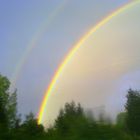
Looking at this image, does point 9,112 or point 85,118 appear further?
point 9,112

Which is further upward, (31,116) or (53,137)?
(31,116)

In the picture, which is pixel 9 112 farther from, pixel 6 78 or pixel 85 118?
pixel 85 118

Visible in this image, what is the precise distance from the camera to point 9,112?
203 ft

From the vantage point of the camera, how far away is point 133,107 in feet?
146

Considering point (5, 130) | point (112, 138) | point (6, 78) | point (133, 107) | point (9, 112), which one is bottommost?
point (112, 138)

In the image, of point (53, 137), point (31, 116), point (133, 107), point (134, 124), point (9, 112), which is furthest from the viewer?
point (9, 112)

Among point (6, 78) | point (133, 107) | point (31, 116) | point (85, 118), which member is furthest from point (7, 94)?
point (85, 118)

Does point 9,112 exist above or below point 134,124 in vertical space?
above

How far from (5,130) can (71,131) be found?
258cm

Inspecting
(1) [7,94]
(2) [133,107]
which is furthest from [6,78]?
(2) [133,107]

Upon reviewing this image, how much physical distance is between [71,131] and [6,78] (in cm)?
5147

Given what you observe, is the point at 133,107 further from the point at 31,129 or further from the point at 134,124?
the point at 31,129

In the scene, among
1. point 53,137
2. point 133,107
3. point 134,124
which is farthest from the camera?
point 133,107

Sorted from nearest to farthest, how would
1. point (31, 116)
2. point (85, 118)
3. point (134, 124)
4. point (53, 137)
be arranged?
point (53, 137)
point (85, 118)
point (31, 116)
point (134, 124)
